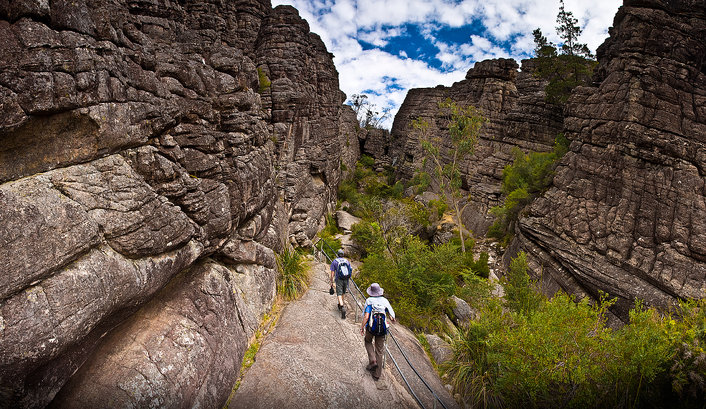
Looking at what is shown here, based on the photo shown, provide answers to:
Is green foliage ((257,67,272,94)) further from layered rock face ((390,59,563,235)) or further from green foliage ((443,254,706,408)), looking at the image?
layered rock face ((390,59,563,235))

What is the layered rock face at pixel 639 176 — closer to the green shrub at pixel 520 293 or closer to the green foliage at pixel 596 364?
the green shrub at pixel 520 293

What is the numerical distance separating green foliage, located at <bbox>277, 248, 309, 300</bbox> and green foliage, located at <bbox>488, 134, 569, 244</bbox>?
17.6 metres

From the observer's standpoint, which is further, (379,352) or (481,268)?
(481,268)

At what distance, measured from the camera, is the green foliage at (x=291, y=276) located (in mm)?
10484

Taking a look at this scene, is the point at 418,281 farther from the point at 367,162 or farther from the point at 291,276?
the point at 367,162

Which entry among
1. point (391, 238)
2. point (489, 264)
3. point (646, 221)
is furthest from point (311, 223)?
point (646, 221)

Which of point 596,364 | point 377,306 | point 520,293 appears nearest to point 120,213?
point 377,306

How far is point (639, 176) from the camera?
55.1 ft

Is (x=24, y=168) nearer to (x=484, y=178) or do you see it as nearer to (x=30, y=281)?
(x=30, y=281)

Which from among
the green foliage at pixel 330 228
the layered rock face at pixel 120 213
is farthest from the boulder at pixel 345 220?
the layered rock face at pixel 120 213

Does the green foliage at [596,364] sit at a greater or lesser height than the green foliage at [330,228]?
greater

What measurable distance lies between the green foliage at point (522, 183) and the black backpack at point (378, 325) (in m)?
18.8

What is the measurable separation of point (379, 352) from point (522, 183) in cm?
2070

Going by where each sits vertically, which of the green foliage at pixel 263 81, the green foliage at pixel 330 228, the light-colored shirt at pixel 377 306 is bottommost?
the green foliage at pixel 330 228
